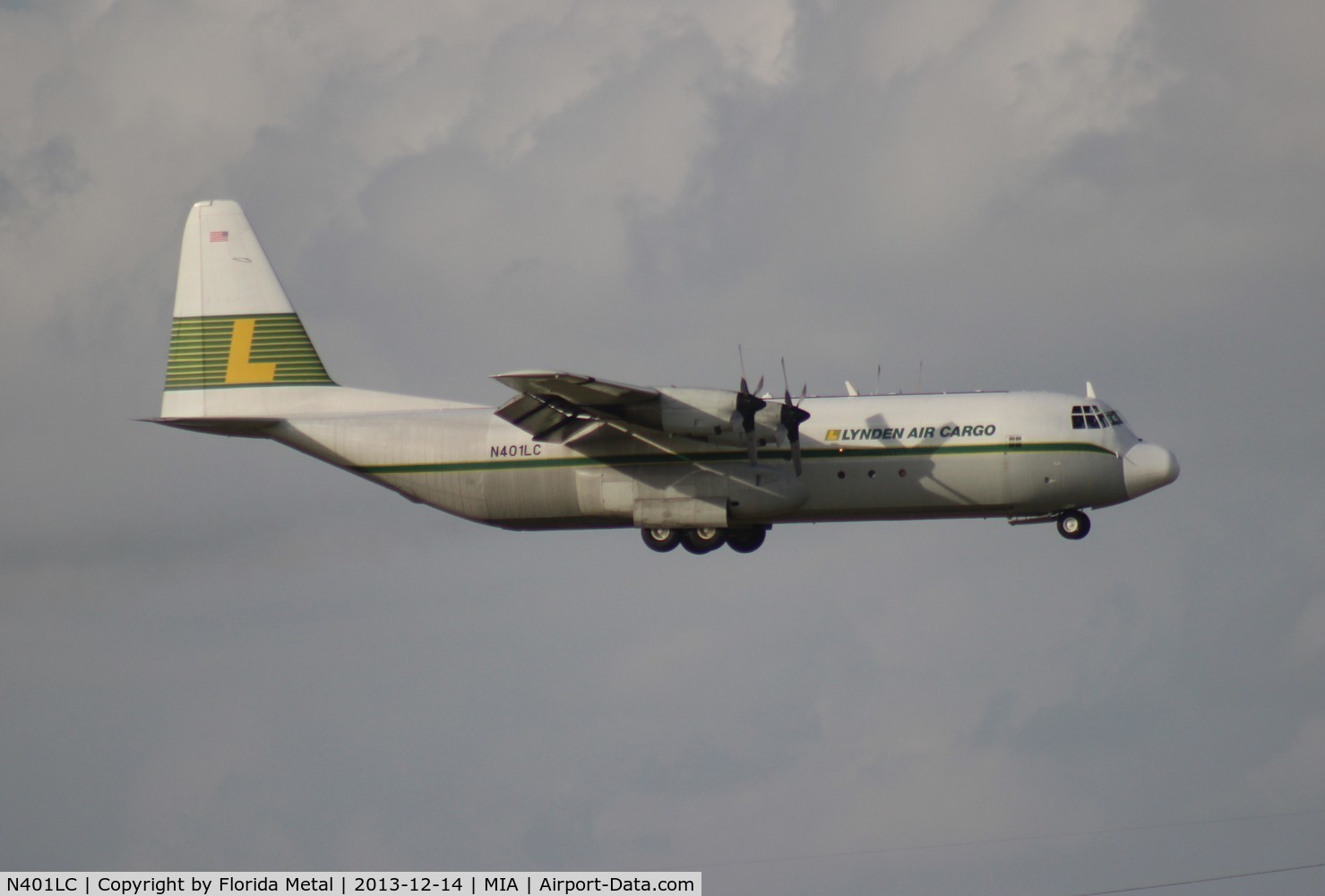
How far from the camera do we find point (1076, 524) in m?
33.7

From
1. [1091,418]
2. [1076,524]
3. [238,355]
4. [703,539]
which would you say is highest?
[238,355]

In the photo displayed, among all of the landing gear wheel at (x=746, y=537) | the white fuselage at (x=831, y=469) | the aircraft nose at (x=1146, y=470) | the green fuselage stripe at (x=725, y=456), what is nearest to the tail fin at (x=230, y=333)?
the green fuselage stripe at (x=725, y=456)

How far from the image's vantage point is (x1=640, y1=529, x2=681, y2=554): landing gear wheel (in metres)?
34.4

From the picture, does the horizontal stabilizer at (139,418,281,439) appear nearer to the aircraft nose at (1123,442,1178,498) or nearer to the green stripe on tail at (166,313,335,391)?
the green stripe on tail at (166,313,335,391)

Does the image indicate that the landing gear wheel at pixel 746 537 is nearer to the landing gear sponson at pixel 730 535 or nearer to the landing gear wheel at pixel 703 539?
the landing gear sponson at pixel 730 535

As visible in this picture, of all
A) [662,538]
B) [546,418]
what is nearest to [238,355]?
[546,418]

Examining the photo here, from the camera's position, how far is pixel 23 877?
30.9 metres

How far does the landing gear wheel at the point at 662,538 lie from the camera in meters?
34.4

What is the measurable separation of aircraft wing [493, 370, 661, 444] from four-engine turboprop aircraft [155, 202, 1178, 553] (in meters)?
0.04

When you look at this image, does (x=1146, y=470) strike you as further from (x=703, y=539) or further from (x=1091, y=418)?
(x=703, y=539)

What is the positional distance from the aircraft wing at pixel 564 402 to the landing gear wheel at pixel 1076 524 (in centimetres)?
842

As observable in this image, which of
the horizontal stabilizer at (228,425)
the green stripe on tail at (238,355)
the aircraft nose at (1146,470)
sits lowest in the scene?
the aircraft nose at (1146,470)

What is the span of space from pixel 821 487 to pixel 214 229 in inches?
582

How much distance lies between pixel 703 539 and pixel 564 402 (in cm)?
419
